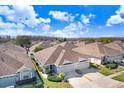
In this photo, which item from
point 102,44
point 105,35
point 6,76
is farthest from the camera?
point 102,44

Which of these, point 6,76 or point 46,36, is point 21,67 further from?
point 46,36

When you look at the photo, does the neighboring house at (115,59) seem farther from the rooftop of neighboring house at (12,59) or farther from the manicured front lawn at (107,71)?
the rooftop of neighboring house at (12,59)

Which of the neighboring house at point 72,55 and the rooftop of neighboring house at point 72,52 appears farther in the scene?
the rooftop of neighboring house at point 72,52

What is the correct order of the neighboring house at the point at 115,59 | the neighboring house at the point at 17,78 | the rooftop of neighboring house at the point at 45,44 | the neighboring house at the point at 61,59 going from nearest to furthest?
the neighboring house at the point at 17,78 → the neighboring house at the point at 61,59 → the rooftop of neighboring house at the point at 45,44 → the neighboring house at the point at 115,59

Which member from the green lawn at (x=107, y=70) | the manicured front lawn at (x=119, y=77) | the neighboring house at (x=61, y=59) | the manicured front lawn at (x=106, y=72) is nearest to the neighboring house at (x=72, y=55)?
the neighboring house at (x=61, y=59)

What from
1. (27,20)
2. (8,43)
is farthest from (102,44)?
(8,43)

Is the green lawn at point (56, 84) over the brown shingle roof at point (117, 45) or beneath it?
beneath
